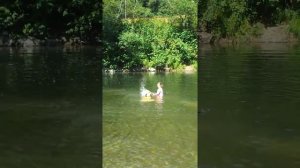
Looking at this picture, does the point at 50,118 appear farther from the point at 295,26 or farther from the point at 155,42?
the point at 295,26

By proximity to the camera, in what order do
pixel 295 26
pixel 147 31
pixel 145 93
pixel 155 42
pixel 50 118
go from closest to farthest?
pixel 145 93, pixel 155 42, pixel 147 31, pixel 50 118, pixel 295 26

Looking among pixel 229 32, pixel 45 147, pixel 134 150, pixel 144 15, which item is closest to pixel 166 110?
pixel 134 150

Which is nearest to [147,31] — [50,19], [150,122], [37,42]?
[150,122]

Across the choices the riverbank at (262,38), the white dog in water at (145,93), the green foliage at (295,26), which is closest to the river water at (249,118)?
the white dog in water at (145,93)

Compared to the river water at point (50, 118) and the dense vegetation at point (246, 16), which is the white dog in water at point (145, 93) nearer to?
the river water at point (50, 118)

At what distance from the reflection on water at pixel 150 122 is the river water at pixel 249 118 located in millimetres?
494

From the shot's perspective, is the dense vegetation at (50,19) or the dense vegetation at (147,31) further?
the dense vegetation at (50,19)

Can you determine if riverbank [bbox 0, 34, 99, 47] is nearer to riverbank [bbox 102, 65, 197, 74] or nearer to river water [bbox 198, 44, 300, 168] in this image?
river water [bbox 198, 44, 300, 168]

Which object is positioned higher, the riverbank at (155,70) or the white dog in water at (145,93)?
the riverbank at (155,70)

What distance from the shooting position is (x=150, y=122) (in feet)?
24.9

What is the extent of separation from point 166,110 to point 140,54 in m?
0.92

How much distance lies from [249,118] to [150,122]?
115 inches

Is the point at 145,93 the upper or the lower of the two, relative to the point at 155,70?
lower

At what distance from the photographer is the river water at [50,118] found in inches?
305
